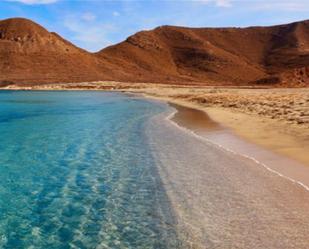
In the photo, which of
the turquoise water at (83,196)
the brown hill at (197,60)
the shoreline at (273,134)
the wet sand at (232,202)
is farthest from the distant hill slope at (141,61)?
the wet sand at (232,202)

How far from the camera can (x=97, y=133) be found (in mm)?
20547

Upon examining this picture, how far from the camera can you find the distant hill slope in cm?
13062

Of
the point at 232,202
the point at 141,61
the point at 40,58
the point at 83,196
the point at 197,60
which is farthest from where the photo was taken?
the point at 197,60

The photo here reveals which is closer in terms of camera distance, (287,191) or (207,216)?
(207,216)

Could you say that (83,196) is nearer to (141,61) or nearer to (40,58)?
(40,58)

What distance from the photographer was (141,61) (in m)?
174

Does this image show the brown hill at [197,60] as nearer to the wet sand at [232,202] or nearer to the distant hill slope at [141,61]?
the distant hill slope at [141,61]

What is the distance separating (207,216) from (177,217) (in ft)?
1.75

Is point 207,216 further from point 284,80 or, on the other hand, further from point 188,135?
point 284,80

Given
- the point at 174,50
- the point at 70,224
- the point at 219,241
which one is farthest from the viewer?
the point at 174,50

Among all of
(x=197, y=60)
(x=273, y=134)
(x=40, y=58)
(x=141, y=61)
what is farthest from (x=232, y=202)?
(x=197, y=60)

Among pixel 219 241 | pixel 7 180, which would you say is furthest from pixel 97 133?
pixel 219 241

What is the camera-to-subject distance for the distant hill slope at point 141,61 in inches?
5143

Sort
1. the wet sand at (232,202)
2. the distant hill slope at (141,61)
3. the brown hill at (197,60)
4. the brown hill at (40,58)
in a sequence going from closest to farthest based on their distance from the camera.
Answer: the wet sand at (232,202) < the brown hill at (40,58) < the distant hill slope at (141,61) < the brown hill at (197,60)
